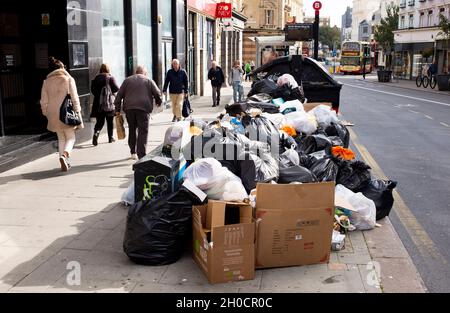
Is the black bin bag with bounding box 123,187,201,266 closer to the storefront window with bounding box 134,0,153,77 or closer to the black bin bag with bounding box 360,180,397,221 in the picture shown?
the black bin bag with bounding box 360,180,397,221

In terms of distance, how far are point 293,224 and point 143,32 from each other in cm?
1279

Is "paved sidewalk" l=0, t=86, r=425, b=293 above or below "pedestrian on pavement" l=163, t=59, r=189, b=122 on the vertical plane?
below

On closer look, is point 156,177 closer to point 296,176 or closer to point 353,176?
point 296,176

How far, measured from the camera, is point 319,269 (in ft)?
15.6

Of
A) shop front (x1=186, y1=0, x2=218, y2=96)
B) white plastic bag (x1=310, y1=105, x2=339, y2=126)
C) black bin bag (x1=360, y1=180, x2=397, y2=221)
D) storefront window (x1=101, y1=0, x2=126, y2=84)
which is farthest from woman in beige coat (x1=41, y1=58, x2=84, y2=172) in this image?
shop front (x1=186, y1=0, x2=218, y2=96)

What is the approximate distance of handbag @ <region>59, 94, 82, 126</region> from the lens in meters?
8.39

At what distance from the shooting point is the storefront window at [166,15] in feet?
60.3

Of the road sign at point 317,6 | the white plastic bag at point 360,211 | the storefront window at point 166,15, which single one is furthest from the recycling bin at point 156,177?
the storefront window at point 166,15

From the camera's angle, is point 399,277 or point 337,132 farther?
point 337,132

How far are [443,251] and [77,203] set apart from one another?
430cm

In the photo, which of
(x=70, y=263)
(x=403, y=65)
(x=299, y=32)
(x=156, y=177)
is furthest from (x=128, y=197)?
(x=403, y=65)

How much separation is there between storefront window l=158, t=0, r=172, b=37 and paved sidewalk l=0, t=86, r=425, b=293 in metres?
12.0

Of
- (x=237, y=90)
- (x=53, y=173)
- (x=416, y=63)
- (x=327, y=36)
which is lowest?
(x=53, y=173)

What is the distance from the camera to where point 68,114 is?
27.7 feet
